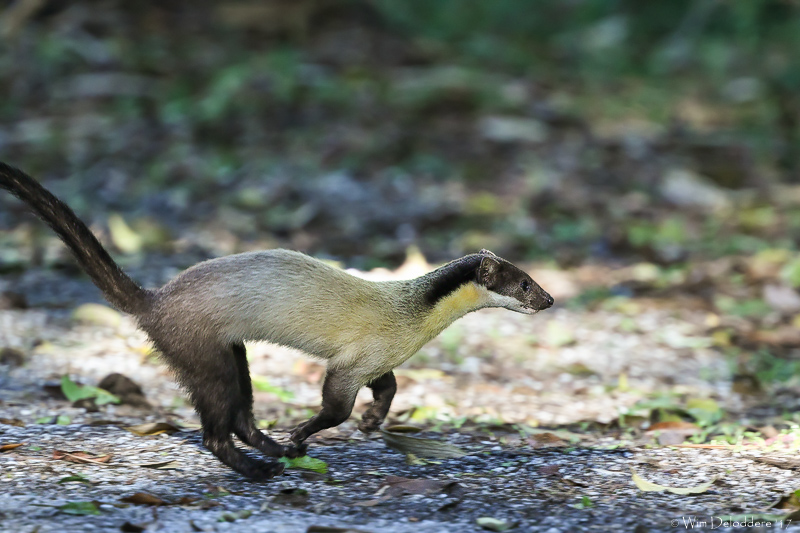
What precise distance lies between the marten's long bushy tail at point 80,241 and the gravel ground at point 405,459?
584 mm

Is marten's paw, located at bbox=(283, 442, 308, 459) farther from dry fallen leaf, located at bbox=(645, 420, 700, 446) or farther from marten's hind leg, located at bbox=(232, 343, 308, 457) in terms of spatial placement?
dry fallen leaf, located at bbox=(645, 420, 700, 446)

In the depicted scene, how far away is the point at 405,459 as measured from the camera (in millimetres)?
4062

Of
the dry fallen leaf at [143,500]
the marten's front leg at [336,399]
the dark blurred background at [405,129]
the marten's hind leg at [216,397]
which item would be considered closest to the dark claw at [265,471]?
the marten's hind leg at [216,397]

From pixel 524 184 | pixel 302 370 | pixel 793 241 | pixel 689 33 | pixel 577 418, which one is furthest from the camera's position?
pixel 689 33

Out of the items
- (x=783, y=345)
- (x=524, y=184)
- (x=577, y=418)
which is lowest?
(x=577, y=418)

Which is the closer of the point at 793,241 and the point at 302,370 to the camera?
the point at 302,370

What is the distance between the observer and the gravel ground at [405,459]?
334 cm

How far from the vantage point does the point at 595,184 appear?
1019 centimetres

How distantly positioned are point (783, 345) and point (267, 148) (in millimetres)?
5902

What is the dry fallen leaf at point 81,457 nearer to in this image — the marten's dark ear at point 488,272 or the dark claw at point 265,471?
the dark claw at point 265,471

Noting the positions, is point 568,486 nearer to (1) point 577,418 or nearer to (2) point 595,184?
(1) point 577,418

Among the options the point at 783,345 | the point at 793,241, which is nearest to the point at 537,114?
the point at 793,241

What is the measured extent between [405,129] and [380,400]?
7035mm

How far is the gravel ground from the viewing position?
334cm
